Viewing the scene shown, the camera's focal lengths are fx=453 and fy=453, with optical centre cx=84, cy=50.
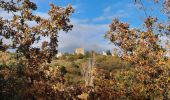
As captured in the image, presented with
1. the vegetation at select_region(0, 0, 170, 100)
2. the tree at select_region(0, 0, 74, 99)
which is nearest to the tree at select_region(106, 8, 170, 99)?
the vegetation at select_region(0, 0, 170, 100)

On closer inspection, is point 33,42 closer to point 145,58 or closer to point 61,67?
point 61,67

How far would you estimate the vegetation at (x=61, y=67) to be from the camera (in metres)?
21.3

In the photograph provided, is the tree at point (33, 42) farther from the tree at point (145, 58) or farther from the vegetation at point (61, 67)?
the tree at point (145, 58)

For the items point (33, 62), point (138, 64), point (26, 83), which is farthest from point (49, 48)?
point (138, 64)

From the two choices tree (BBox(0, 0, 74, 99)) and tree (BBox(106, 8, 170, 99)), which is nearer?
tree (BBox(0, 0, 74, 99))

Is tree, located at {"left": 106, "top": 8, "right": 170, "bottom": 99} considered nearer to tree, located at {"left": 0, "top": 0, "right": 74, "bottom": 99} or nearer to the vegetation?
the vegetation

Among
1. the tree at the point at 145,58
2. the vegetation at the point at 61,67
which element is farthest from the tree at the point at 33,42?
the tree at the point at 145,58

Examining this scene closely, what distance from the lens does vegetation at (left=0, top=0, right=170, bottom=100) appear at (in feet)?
69.8

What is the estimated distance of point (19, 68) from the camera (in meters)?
22.5

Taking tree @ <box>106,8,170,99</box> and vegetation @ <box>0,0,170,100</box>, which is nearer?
vegetation @ <box>0,0,170,100</box>

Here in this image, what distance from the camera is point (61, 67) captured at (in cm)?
2464

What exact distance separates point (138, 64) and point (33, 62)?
11.1 m

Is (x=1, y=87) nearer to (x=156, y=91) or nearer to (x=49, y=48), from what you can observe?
(x=49, y=48)

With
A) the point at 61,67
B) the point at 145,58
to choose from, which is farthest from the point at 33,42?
the point at 145,58
